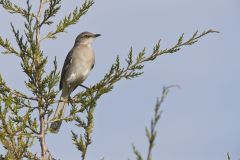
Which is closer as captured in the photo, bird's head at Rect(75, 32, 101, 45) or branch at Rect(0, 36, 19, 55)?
branch at Rect(0, 36, 19, 55)

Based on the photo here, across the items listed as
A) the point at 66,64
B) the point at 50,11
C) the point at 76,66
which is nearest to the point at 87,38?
the point at 66,64

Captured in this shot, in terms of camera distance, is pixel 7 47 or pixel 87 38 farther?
pixel 87 38

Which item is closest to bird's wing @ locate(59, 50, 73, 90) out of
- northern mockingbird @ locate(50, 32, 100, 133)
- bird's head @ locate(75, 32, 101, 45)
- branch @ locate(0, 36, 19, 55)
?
northern mockingbird @ locate(50, 32, 100, 133)

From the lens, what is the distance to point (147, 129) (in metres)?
3.87

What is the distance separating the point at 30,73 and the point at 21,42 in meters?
0.55

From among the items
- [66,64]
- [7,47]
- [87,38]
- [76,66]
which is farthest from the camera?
[87,38]

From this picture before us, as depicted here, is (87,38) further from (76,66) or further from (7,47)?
(7,47)

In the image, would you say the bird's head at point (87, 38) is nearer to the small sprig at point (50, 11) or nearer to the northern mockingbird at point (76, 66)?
the northern mockingbird at point (76, 66)

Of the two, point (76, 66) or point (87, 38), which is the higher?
point (87, 38)

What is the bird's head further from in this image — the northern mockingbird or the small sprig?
the small sprig

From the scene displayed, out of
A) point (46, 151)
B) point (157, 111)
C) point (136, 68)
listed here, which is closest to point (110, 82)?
point (136, 68)

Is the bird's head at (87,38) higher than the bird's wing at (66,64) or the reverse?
higher

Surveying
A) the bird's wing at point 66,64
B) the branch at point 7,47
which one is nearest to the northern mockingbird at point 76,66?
the bird's wing at point 66,64

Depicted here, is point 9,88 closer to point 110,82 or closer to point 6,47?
point 6,47
